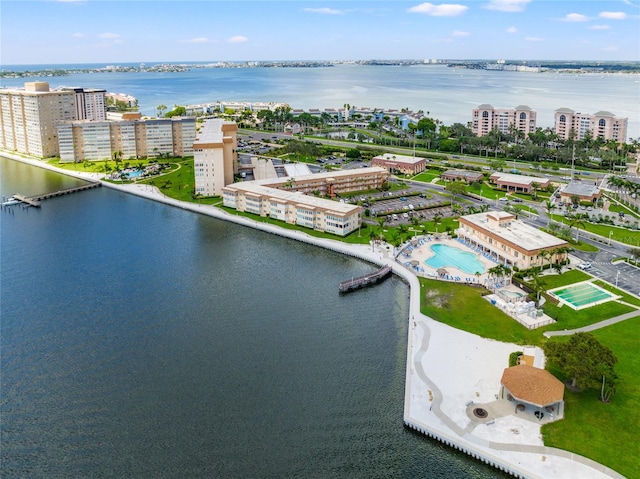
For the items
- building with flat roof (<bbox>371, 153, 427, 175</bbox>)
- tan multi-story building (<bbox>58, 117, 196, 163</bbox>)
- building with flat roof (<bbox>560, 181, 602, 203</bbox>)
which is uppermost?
tan multi-story building (<bbox>58, 117, 196, 163</bbox>)

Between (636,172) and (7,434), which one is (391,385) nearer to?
(7,434)

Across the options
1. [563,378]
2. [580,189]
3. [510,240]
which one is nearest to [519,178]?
[580,189]

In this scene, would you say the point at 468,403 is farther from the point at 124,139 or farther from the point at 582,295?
the point at 124,139

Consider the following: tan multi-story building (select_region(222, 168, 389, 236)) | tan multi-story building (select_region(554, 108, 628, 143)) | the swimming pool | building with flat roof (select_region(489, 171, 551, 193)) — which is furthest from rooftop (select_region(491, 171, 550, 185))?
tan multi-story building (select_region(554, 108, 628, 143))

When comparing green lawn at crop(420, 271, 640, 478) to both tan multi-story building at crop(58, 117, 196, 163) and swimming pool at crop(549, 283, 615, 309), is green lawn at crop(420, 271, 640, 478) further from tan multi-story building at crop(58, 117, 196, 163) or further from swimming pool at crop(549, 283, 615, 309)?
tan multi-story building at crop(58, 117, 196, 163)

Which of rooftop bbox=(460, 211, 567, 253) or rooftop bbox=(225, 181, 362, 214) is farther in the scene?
rooftop bbox=(225, 181, 362, 214)

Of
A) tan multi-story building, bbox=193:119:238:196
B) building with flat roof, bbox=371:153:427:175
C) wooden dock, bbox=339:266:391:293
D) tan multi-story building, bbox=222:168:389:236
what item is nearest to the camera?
wooden dock, bbox=339:266:391:293

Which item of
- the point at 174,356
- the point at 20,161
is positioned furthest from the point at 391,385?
the point at 20,161

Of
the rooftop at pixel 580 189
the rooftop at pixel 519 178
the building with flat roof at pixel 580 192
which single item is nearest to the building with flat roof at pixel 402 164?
the rooftop at pixel 519 178
